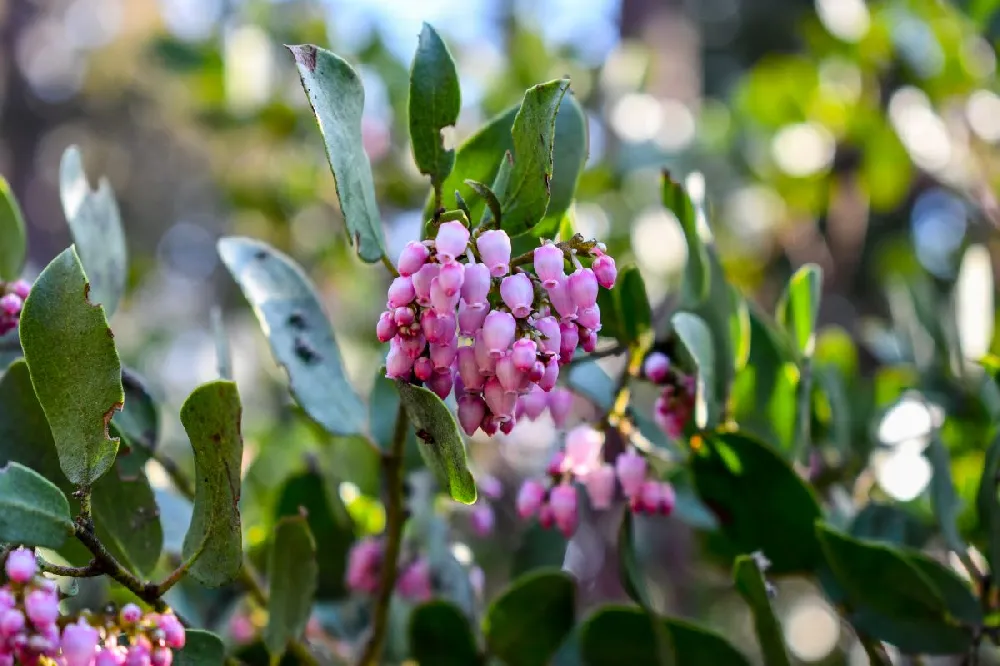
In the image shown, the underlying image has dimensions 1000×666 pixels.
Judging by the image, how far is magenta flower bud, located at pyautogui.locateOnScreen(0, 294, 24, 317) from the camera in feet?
2.73

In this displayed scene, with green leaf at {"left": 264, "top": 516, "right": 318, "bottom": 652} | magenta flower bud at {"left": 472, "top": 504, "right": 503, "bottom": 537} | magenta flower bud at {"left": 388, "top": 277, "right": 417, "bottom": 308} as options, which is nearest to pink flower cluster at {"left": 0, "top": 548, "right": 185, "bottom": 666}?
green leaf at {"left": 264, "top": 516, "right": 318, "bottom": 652}

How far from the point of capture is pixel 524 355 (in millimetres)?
646

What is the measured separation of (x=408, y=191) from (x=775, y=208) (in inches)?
35.1

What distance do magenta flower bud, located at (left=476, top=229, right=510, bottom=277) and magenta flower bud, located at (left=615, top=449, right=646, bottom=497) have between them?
1.08ft

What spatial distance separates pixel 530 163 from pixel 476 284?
0.34 feet

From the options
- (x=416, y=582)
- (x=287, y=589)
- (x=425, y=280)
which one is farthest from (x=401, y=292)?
(x=416, y=582)

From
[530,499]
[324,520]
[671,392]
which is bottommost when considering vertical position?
[324,520]

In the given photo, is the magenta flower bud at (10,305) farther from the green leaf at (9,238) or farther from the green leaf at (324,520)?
the green leaf at (324,520)

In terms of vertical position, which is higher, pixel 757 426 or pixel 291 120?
pixel 757 426

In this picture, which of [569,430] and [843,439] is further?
[843,439]

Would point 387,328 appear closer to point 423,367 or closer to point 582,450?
point 423,367

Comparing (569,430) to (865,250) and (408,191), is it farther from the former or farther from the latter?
(865,250)

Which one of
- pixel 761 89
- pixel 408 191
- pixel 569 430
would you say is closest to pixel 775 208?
pixel 761 89

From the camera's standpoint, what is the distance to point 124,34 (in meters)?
9.54
